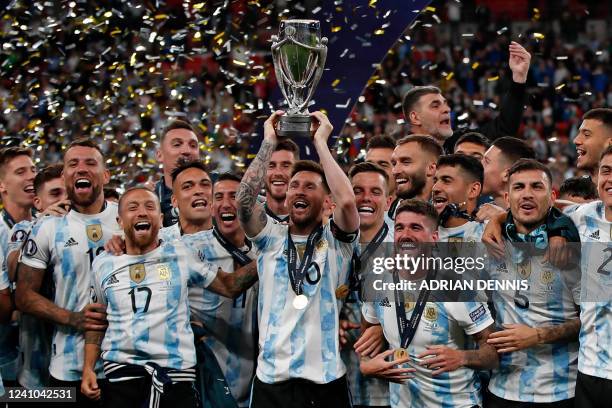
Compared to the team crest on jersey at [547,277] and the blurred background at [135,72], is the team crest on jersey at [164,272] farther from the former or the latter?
the blurred background at [135,72]

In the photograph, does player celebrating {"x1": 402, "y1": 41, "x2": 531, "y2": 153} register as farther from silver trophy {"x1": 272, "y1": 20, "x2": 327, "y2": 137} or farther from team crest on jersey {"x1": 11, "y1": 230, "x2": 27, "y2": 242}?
team crest on jersey {"x1": 11, "y1": 230, "x2": 27, "y2": 242}

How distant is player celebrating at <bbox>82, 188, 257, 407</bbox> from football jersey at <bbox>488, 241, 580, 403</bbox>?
54.5 inches

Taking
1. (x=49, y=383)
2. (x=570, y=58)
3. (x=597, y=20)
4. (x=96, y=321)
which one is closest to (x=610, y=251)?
(x=96, y=321)

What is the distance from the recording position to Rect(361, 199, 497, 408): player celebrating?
493 cm

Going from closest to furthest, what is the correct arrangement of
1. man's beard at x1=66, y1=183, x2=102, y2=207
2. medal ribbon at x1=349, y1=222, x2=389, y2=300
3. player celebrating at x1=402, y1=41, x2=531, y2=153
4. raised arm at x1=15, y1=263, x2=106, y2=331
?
medal ribbon at x1=349, y1=222, x2=389, y2=300
raised arm at x1=15, y1=263, x2=106, y2=331
man's beard at x1=66, y1=183, x2=102, y2=207
player celebrating at x1=402, y1=41, x2=531, y2=153

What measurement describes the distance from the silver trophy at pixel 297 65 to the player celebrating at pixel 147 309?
35.6 inches

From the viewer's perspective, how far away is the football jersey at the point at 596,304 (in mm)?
4797

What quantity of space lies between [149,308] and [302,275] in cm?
85

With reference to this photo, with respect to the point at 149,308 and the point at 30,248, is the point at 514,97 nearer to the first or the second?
the point at 149,308

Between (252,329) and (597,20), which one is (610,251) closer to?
(252,329)

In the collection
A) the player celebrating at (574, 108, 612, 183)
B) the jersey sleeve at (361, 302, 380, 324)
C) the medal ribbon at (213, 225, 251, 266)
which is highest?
the player celebrating at (574, 108, 612, 183)

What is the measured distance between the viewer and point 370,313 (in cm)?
517

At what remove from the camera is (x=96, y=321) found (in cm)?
548

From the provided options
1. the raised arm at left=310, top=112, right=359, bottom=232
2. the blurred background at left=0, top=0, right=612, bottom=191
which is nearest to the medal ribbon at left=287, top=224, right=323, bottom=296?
the raised arm at left=310, top=112, right=359, bottom=232
